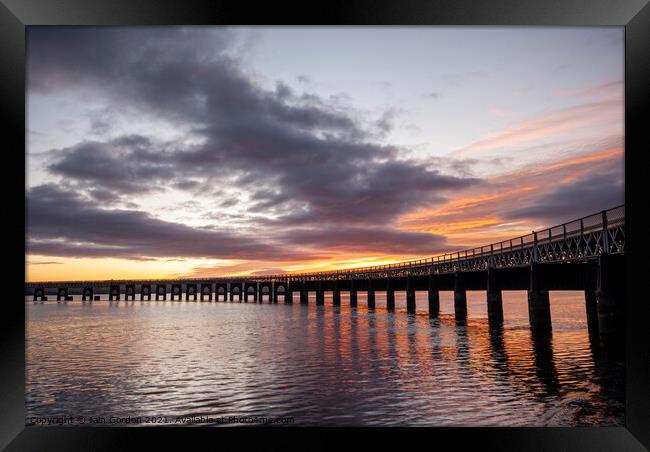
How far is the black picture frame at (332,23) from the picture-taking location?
14102 mm

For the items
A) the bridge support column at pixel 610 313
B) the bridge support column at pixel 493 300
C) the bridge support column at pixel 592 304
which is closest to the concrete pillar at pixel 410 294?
the bridge support column at pixel 493 300

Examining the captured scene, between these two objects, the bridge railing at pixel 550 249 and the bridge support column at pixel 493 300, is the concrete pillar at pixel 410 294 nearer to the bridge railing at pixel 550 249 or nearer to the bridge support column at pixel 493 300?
the bridge railing at pixel 550 249

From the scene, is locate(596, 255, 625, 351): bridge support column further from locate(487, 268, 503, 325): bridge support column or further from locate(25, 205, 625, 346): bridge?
locate(487, 268, 503, 325): bridge support column

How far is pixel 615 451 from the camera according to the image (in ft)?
45.7

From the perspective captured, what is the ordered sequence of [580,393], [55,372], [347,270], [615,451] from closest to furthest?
[615,451], [580,393], [55,372], [347,270]

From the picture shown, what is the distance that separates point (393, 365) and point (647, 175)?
20.8 metres

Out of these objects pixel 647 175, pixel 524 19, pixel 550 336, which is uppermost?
pixel 524 19

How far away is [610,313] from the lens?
107 ft

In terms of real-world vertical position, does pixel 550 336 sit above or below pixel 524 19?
below

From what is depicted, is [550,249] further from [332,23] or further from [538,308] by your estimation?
[332,23]

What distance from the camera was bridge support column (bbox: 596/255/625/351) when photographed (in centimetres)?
3244

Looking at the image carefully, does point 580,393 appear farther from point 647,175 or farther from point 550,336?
point 550,336

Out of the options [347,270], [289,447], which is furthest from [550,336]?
[347,270]

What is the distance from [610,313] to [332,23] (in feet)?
84.4
